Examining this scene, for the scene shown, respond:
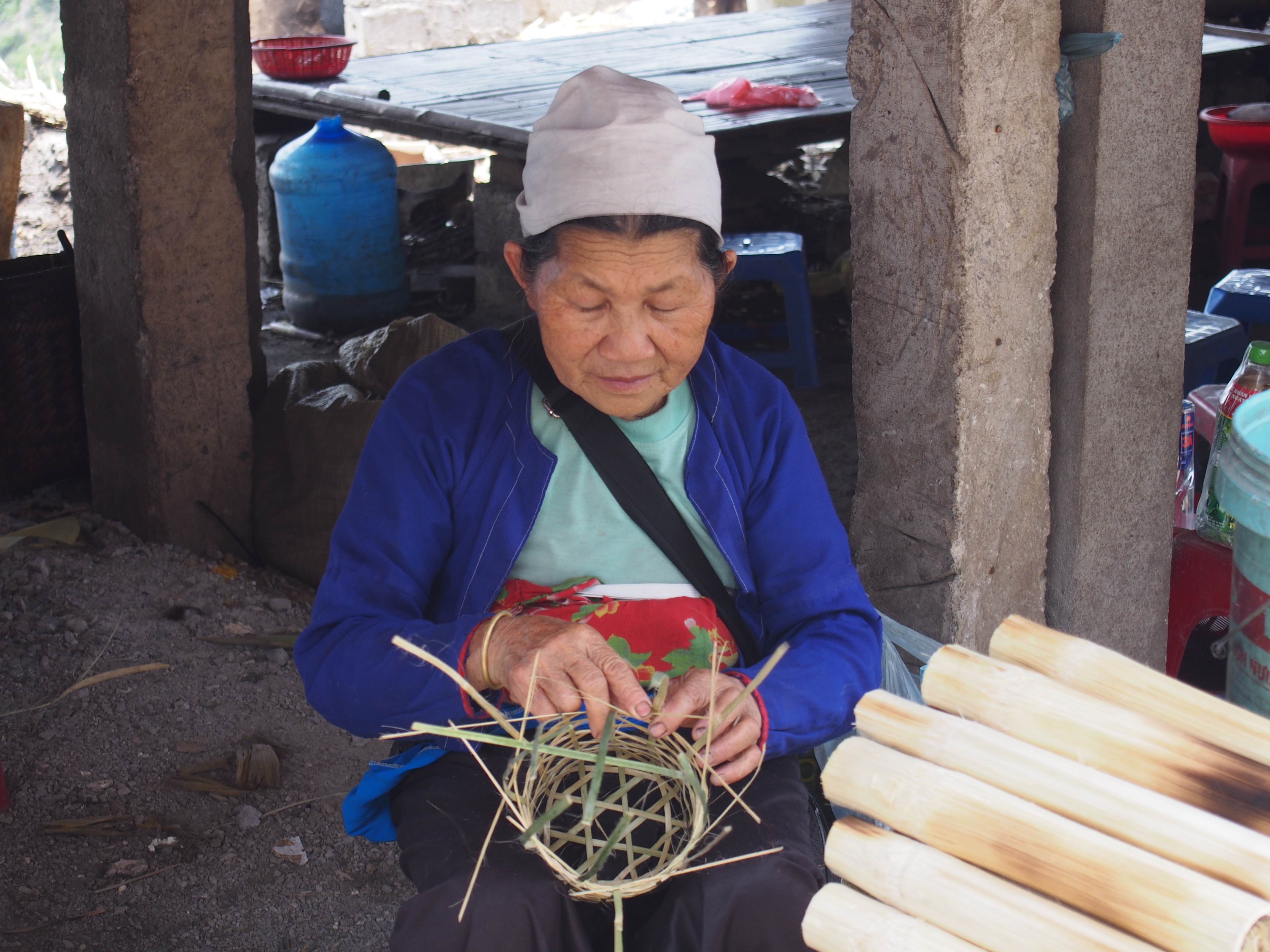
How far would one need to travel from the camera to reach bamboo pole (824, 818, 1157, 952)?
3.61ft

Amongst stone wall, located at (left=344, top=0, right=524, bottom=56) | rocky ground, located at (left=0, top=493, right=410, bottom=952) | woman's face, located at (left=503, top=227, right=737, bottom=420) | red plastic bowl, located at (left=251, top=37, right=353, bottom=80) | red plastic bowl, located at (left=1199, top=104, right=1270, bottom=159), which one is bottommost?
rocky ground, located at (left=0, top=493, right=410, bottom=952)

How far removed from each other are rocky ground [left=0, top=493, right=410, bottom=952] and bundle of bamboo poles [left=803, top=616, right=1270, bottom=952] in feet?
4.98

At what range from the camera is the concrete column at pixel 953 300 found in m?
2.12

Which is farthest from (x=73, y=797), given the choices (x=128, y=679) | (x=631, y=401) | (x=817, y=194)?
(x=817, y=194)

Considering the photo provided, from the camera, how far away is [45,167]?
284 inches

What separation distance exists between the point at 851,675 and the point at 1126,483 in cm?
107

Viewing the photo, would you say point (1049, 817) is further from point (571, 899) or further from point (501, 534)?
point (501, 534)

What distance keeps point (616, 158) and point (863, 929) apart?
1.05 m

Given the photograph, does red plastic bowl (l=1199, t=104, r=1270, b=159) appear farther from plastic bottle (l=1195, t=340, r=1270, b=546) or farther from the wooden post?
the wooden post

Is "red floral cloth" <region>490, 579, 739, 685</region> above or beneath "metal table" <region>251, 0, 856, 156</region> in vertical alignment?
beneath

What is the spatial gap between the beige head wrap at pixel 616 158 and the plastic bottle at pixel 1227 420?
1.35 meters

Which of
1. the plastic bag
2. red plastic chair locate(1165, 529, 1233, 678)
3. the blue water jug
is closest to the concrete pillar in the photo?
the plastic bag

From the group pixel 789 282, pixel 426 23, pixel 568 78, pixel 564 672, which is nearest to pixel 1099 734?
pixel 564 672

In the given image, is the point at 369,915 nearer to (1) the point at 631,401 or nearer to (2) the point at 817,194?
(1) the point at 631,401
